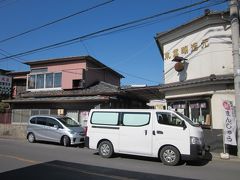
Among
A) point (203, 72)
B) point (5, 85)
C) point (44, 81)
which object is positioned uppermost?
point (44, 81)

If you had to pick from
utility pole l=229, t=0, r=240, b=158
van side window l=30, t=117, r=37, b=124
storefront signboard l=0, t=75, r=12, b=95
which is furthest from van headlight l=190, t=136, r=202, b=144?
storefront signboard l=0, t=75, r=12, b=95

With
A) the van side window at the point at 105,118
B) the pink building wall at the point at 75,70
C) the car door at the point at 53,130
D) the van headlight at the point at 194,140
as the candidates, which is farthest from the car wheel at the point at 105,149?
the pink building wall at the point at 75,70

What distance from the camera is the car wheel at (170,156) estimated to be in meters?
11.2

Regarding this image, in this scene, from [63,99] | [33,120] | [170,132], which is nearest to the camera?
[170,132]

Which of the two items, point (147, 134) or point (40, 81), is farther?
point (40, 81)

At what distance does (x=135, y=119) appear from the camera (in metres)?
12.5

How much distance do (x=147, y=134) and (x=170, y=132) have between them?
968 millimetres

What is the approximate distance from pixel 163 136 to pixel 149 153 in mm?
941

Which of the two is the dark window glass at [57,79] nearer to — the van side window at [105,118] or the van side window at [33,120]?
the van side window at [33,120]

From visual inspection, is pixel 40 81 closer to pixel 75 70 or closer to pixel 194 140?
pixel 75 70

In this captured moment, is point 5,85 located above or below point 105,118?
above

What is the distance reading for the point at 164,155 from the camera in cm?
1148

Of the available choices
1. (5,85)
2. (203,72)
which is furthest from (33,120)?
(203,72)

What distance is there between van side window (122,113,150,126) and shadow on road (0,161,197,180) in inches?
108
